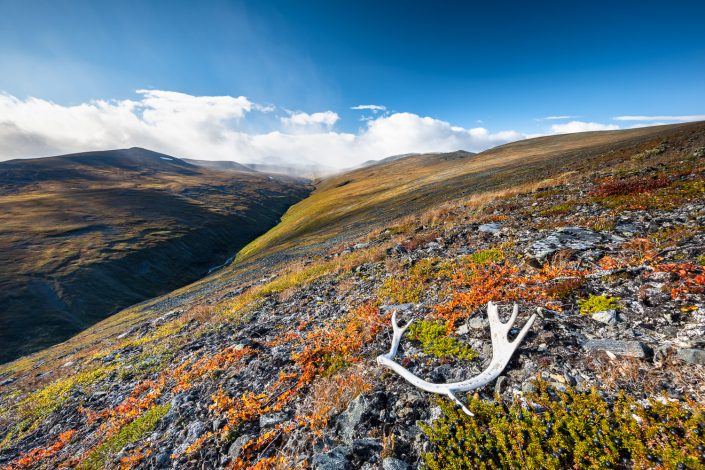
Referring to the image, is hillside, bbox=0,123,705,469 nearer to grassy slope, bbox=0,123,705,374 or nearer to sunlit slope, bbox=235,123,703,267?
grassy slope, bbox=0,123,705,374

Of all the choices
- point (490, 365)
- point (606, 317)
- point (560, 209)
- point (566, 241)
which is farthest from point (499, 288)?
point (560, 209)

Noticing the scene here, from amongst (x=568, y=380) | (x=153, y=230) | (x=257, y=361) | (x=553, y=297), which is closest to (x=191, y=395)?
(x=257, y=361)

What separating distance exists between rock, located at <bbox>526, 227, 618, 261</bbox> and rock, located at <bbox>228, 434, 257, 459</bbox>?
396 inches

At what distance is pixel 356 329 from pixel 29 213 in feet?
406

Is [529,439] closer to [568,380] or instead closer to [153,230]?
[568,380]

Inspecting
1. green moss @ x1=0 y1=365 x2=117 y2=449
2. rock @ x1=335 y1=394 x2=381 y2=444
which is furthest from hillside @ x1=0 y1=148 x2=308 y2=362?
rock @ x1=335 y1=394 x2=381 y2=444

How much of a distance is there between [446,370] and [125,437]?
886 centimetres

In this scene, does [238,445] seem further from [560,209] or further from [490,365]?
[560,209]

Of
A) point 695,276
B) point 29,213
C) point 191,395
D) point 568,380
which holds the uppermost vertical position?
point 29,213

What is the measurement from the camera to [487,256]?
12.0m

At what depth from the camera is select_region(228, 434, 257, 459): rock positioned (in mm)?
6393

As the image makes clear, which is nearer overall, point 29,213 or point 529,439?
point 529,439

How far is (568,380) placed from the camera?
5418mm

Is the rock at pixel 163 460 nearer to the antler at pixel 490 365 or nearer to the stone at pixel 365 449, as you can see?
the stone at pixel 365 449
